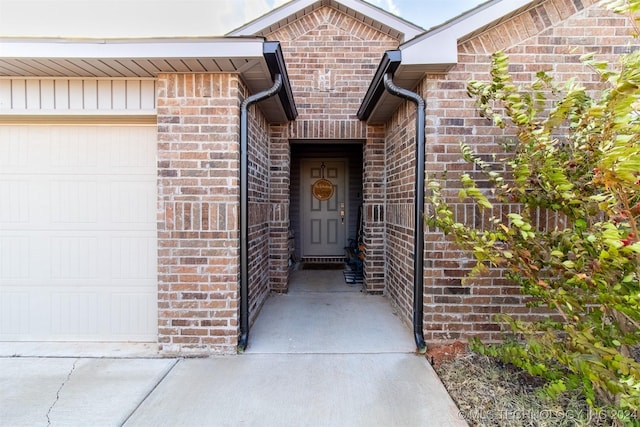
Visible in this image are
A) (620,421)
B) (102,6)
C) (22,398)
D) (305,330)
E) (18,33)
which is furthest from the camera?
(102,6)

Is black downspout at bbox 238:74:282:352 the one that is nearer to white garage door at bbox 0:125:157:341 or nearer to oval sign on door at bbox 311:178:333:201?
white garage door at bbox 0:125:157:341

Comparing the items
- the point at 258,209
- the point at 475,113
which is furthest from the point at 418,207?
the point at 258,209

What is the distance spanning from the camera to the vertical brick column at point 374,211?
4.74 metres

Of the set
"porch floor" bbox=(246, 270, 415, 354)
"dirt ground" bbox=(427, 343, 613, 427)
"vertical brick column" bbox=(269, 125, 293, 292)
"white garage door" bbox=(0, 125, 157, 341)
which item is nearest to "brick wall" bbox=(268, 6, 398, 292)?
"vertical brick column" bbox=(269, 125, 293, 292)

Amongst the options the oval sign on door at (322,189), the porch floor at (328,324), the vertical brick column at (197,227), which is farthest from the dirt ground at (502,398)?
the oval sign on door at (322,189)

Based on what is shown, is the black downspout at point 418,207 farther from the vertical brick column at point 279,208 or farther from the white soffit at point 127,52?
the vertical brick column at point 279,208

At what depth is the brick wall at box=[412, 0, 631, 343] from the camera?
3018mm

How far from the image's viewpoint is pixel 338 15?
4.92m

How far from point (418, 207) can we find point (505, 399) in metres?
1.61

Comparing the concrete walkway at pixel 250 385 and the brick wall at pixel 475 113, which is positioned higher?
the brick wall at pixel 475 113

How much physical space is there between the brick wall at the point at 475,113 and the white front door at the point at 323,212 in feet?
13.6

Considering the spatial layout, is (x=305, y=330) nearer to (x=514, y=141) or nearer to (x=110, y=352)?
(x=110, y=352)

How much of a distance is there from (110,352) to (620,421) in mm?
3885

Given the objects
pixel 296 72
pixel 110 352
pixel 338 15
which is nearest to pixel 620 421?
pixel 110 352
